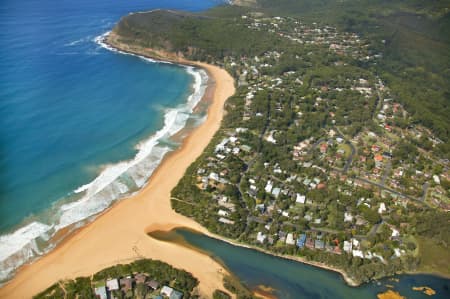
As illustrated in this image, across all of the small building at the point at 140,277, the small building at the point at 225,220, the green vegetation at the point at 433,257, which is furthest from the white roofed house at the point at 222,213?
the green vegetation at the point at 433,257

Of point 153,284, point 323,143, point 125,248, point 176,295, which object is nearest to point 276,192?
point 323,143

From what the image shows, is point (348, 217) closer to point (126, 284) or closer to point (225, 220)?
point (225, 220)

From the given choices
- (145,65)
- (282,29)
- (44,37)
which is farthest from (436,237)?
(44,37)

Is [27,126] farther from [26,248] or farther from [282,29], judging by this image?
[282,29]

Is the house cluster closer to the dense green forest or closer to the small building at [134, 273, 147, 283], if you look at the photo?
the small building at [134, 273, 147, 283]

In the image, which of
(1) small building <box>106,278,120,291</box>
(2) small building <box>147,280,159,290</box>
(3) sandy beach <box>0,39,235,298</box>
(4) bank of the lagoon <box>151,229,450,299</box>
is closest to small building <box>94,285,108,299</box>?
(1) small building <box>106,278,120,291</box>
